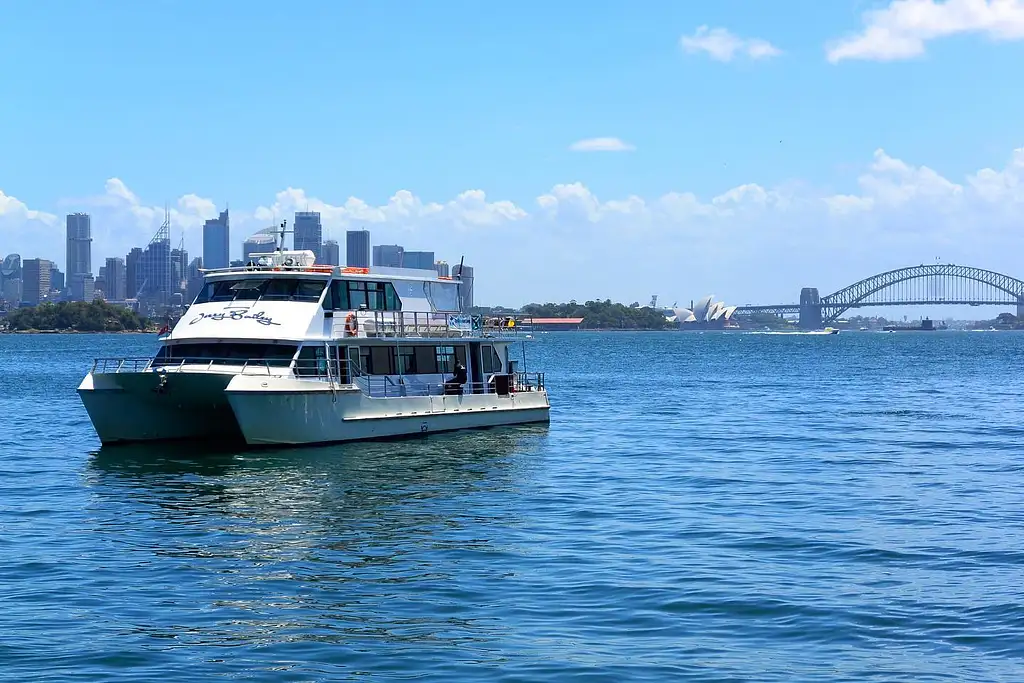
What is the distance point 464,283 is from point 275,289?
8.80m

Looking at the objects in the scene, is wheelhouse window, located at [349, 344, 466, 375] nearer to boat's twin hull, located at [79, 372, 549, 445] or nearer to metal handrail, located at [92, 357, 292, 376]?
boat's twin hull, located at [79, 372, 549, 445]

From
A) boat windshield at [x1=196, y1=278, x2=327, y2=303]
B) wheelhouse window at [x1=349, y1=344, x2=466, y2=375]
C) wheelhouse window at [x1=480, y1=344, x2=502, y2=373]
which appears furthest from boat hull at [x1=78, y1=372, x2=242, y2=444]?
wheelhouse window at [x1=480, y1=344, x2=502, y2=373]

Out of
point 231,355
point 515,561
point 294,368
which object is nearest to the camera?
point 515,561

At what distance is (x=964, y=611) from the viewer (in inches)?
589

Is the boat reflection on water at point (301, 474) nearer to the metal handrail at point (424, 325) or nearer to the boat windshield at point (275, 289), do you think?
the metal handrail at point (424, 325)

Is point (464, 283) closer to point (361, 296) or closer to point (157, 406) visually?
point (361, 296)

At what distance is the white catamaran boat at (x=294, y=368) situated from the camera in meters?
29.1

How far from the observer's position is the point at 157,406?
30.5 meters

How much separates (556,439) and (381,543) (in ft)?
55.1

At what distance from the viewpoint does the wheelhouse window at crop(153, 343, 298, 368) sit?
3002cm

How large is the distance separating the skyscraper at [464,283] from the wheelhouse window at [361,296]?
4.19 metres

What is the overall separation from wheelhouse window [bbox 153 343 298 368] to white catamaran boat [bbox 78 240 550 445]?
0.03 meters

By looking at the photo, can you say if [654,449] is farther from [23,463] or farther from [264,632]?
[264,632]

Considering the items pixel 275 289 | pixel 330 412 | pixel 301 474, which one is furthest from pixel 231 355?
pixel 301 474
